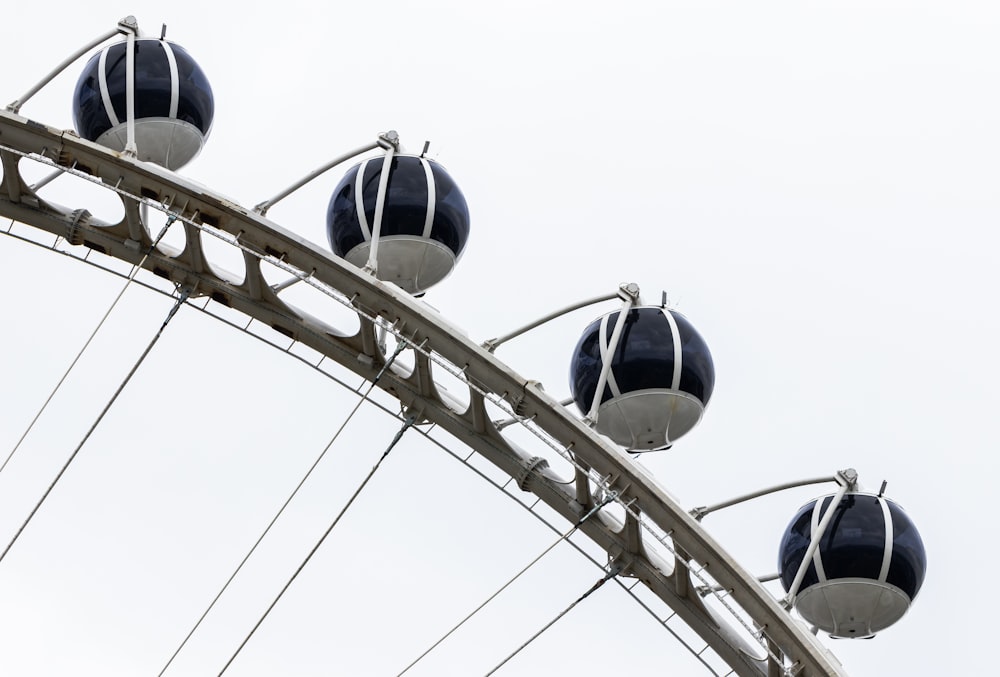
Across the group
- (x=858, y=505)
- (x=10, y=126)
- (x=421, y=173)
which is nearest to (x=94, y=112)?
(x=10, y=126)

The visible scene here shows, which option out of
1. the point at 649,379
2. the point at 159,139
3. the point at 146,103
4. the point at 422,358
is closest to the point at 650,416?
the point at 649,379

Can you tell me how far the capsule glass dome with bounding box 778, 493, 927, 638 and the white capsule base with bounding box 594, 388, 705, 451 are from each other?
147 centimetres

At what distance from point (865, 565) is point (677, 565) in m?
1.61

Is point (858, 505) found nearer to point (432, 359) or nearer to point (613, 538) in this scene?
point (613, 538)

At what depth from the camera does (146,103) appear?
17.6m

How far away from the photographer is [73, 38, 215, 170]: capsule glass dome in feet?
57.6

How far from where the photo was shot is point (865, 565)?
1716cm

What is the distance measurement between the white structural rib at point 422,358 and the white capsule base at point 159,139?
16.3 inches

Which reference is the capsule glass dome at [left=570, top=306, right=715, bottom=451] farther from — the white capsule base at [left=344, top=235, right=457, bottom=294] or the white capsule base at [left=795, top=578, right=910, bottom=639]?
the white capsule base at [left=795, top=578, right=910, bottom=639]

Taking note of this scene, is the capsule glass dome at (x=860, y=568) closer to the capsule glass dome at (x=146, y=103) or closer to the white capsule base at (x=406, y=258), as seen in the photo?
the white capsule base at (x=406, y=258)

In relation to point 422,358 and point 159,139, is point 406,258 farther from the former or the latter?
point 159,139

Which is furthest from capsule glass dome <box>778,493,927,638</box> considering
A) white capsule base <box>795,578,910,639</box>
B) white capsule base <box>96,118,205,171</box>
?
white capsule base <box>96,118,205,171</box>

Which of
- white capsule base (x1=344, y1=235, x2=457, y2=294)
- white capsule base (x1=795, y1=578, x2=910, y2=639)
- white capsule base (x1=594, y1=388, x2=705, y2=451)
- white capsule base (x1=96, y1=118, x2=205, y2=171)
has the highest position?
white capsule base (x1=96, y1=118, x2=205, y2=171)

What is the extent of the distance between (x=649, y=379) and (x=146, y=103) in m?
4.95
